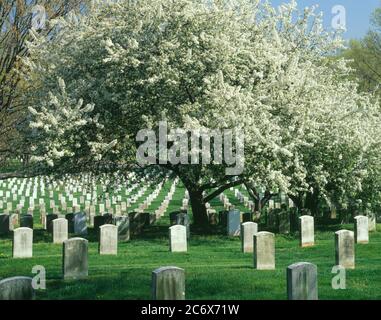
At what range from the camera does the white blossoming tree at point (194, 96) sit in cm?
2105

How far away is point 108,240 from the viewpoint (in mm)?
17984

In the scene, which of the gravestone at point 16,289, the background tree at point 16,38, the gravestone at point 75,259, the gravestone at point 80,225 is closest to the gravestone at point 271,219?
the gravestone at point 80,225

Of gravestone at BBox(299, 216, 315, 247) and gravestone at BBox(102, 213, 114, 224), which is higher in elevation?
gravestone at BBox(102, 213, 114, 224)

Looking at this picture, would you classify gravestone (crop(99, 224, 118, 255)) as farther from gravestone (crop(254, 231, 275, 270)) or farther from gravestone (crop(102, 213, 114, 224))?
gravestone (crop(102, 213, 114, 224))

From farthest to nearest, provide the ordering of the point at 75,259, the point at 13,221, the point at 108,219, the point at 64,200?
the point at 64,200
the point at 13,221
the point at 108,219
the point at 75,259

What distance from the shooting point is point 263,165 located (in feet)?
68.5

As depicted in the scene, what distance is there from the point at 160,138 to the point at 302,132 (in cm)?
430

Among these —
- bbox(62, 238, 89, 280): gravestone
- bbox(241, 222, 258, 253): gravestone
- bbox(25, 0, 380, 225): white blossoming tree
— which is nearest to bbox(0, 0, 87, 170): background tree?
bbox(25, 0, 380, 225): white blossoming tree

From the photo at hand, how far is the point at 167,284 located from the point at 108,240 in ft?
25.0

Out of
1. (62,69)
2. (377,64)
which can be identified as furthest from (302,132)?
(377,64)

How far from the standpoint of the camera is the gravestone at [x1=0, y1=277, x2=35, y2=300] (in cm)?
973

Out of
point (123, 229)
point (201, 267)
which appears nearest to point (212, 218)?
point (123, 229)

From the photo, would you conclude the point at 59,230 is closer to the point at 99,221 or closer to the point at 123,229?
the point at 123,229

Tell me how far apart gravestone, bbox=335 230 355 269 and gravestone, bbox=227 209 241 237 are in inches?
291
